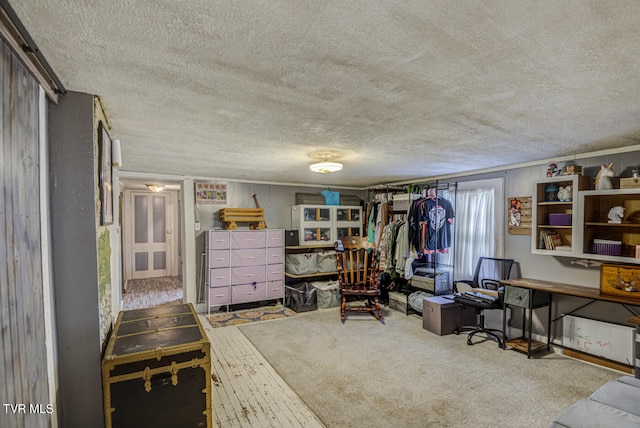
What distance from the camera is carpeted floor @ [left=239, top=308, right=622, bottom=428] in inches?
97.5

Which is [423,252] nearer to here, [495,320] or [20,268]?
[495,320]

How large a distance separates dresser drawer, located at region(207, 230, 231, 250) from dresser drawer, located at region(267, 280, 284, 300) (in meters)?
1.04

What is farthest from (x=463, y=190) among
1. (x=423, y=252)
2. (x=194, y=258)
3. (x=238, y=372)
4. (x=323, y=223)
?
(x=194, y=258)

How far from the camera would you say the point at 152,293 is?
258 inches

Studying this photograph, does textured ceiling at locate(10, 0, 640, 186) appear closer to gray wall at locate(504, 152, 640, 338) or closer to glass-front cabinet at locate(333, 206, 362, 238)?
gray wall at locate(504, 152, 640, 338)

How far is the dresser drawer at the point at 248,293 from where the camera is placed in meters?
5.25

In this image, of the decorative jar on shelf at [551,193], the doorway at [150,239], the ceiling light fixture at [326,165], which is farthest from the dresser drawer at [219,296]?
the decorative jar on shelf at [551,193]

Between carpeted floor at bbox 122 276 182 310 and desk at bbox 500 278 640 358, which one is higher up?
desk at bbox 500 278 640 358

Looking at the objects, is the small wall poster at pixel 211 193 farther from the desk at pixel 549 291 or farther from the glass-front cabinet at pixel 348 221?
the desk at pixel 549 291

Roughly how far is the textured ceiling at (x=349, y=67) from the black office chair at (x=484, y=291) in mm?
2016

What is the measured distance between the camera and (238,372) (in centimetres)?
321

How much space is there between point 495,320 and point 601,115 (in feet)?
10.3

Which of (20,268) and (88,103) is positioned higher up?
(88,103)

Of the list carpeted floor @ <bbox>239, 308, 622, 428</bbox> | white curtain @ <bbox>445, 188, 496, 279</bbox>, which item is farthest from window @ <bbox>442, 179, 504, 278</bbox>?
carpeted floor @ <bbox>239, 308, 622, 428</bbox>
